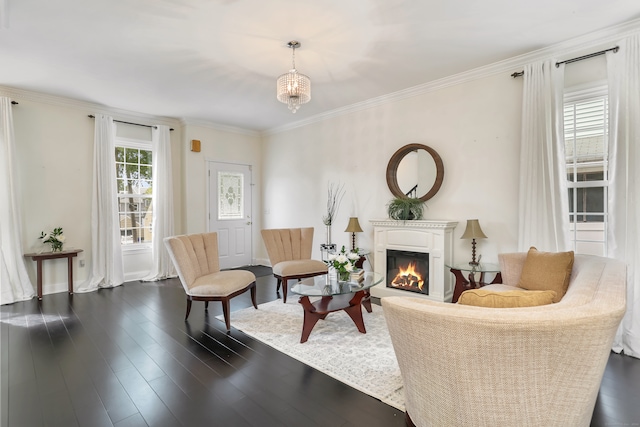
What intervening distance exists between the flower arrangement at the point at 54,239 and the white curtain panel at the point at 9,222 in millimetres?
285

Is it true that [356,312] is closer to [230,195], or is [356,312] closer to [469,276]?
[469,276]

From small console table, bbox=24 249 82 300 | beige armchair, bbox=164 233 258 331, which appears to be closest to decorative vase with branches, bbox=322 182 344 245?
beige armchair, bbox=164 233 258 331

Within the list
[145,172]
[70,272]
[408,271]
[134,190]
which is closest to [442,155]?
[408,271]

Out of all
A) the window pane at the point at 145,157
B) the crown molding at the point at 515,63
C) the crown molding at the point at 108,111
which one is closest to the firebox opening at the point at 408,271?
the crown molding at the point at 515,63

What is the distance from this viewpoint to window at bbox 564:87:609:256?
3084 mm

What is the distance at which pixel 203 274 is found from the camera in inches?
145

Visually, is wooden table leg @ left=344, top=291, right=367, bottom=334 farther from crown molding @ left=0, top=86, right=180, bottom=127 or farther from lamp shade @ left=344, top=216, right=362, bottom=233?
crown molding @ left=0, top=86, right=180, bottom=127

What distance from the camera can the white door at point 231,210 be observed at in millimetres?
6270

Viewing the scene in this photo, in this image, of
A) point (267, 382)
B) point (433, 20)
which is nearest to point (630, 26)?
point (433, 20)

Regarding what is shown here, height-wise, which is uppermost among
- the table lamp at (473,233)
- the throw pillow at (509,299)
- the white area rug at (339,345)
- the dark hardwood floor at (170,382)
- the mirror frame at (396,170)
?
the mirror frame at (396,170)

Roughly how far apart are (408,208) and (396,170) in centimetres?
69

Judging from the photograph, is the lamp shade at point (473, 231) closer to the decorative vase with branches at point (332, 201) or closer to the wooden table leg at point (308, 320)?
the wooden table leg at point (308, 320)

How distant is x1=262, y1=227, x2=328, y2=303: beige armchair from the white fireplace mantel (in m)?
0.82

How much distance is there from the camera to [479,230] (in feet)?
11.8
